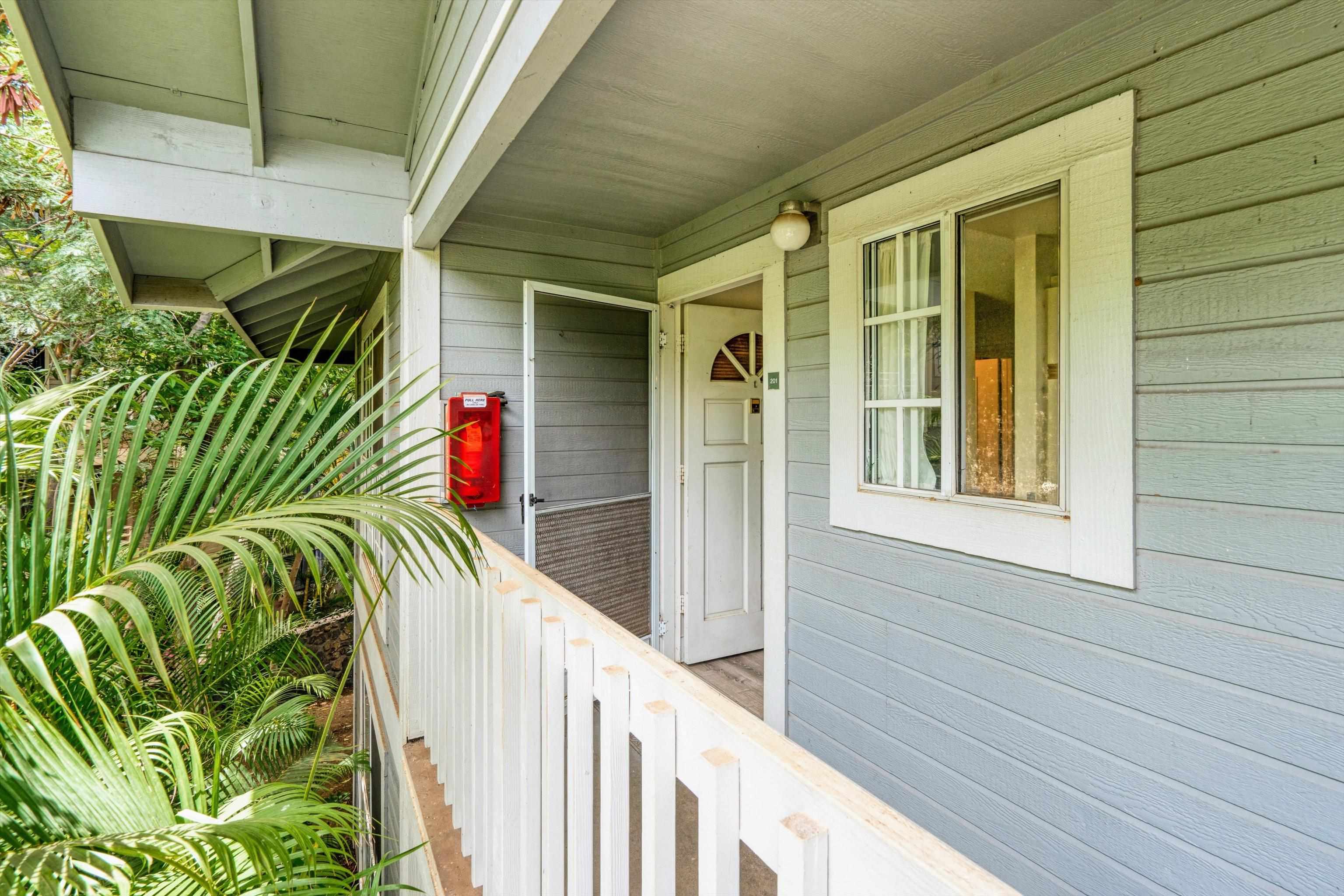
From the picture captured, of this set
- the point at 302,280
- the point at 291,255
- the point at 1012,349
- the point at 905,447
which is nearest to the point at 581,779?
the point at 905,447

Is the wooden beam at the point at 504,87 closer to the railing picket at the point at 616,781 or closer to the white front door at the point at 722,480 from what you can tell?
the railing picket at the point at 616,781

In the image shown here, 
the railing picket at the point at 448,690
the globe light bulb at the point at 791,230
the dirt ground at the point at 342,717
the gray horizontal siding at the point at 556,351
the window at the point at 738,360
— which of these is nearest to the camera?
the railing picket at the point at 448,690

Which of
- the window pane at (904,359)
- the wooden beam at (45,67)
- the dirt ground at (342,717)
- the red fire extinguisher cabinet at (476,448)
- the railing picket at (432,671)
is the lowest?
the dirt ground at (342,717)

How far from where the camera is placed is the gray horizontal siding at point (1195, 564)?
4.12 ft

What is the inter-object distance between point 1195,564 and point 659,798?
1343 mm

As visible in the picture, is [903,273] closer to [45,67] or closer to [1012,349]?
[1012,349]

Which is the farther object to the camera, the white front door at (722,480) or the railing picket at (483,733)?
the white front door at (722,480)

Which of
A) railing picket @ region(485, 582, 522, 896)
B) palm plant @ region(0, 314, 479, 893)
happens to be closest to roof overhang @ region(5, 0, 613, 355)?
palm plant @ region(0, 314, 479, 893)

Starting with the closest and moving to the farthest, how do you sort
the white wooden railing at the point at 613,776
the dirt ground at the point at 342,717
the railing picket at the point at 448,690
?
the white wooden railing at the point at 613,776
the railing picket at the point at 448,690
the dirt ground at the point at 342,717

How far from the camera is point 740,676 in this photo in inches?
132

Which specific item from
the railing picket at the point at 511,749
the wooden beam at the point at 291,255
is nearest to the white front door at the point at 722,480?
the wooden beam at the point at 291,255

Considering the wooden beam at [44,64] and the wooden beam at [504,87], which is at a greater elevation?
the wooden beam at [44,64]

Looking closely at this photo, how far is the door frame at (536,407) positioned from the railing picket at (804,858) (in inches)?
86.2

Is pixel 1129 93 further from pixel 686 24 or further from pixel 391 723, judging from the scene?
pixel 391 723
